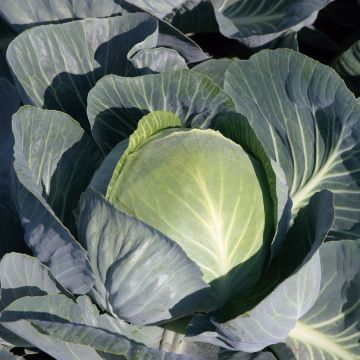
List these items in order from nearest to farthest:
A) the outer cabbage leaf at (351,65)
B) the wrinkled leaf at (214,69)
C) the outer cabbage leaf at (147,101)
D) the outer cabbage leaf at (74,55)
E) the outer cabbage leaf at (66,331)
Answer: the outer cabbage leaf at (66,331), the outer cabbage leaf at (147,101), the outer cabbage leaf at (74,55), the wrinkled leaf at (214,69), the outer cabbage leaf at (351,65)

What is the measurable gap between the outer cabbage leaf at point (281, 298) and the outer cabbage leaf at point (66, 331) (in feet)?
0.42

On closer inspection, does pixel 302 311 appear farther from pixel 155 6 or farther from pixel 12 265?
pixel 155 6

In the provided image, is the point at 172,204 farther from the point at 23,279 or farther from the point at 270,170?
the point at 23,279

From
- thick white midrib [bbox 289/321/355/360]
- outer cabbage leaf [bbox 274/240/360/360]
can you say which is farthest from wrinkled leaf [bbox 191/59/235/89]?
thick white midrib [bbox 289/321/355/360]

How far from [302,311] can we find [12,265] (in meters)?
0.66

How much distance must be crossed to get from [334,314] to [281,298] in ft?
1.31

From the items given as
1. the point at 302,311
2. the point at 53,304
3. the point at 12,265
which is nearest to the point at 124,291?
the point at 53,304

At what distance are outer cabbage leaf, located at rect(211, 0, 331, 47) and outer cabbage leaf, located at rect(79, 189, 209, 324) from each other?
1.01m

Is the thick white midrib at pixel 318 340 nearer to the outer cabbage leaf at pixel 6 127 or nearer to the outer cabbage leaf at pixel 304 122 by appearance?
the outer cabbage leaf at pixel 304 122

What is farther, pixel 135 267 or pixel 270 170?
pixel 270 170

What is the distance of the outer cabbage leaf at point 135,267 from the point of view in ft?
4.51

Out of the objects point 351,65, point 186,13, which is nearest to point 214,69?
point 186,13

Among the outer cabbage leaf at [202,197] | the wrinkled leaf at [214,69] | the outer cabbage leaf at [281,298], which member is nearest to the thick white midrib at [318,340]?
the outer cabbage leaf at [281,298]

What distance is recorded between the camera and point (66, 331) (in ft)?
4.42
